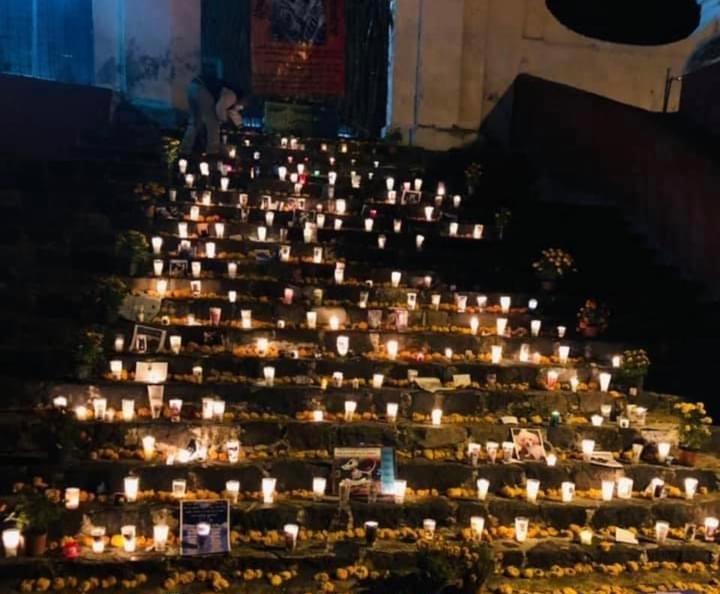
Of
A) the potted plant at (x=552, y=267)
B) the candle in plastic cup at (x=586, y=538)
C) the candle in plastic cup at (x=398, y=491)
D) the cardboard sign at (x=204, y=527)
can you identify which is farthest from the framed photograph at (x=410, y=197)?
the cardboard sign at (x=204, y=527)

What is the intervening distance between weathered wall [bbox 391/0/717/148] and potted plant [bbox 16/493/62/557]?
969 cm

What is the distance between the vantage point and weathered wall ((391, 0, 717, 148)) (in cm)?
1262

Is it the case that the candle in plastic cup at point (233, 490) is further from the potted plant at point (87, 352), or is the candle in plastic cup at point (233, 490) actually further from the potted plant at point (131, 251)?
the potted plant at point (131, 251)

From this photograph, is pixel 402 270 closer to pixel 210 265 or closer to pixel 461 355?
pixel 461 355

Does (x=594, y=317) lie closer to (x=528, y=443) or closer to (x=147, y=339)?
(x=528, y=443)

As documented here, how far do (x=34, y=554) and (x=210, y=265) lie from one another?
12.0 ft

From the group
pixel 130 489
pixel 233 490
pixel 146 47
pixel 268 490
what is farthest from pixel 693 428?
pixel 146 47

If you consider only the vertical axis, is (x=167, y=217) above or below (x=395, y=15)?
below

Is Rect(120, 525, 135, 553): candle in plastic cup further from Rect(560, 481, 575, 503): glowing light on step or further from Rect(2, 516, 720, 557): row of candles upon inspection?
Rect(560, 481, 575, 503): glowing light on step

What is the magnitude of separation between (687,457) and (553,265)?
8.65 ft

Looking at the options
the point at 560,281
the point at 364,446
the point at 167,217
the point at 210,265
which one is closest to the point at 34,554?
the point at 364,446

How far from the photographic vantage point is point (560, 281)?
8.23 metres

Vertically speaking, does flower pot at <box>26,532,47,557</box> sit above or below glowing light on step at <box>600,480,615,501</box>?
below

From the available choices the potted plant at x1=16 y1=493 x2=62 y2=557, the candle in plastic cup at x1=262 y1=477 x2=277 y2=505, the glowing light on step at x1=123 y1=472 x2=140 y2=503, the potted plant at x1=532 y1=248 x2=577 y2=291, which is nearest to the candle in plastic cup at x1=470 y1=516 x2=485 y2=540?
the candle in plastic cup at x1=262 y1=477 x2=277 y2=505
